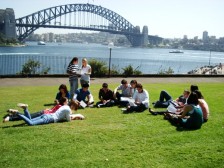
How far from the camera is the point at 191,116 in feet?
21.7

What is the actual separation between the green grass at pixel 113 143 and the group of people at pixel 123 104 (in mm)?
235

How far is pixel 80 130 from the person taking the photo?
6.32 metres

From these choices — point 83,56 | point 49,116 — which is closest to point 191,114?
point 49,116

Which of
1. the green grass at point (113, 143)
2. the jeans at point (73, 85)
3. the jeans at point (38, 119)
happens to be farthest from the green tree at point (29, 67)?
the jeans at point (38, 119)

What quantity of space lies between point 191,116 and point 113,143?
204cm

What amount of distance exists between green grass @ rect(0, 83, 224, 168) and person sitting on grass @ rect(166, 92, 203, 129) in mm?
209

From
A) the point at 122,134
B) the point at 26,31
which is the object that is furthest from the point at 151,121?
the point at 26,31

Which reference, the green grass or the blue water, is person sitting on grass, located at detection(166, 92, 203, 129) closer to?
the green grass

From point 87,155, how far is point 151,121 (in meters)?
2.60

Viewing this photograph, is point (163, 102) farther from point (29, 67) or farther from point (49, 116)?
point (29, 67)

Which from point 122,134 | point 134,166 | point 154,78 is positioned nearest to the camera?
point 134,166

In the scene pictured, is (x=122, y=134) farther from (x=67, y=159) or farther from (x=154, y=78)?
(x=154, y=78)

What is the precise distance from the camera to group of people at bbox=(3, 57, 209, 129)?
22.0 feet

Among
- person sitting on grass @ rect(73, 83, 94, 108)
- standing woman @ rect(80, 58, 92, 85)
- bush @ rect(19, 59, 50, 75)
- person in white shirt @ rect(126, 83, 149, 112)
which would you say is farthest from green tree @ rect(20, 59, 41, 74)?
person in white shirt @ rect(126, 83, 149, 112)
